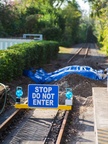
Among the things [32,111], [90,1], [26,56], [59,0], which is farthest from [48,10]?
[32,111]

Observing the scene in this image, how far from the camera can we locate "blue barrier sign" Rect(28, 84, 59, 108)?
11516mm

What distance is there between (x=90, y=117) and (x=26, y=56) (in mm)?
10108

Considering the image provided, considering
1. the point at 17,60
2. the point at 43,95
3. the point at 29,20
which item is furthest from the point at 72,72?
the point at 29,20

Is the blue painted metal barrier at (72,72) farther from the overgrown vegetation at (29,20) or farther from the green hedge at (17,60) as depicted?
the overgrown vegetation at (29,20)

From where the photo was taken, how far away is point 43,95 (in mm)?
11531

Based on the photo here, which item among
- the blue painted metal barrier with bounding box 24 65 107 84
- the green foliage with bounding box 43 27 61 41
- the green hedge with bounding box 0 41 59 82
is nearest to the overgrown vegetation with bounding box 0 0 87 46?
the green foliage with bounding box 43 27 61 41

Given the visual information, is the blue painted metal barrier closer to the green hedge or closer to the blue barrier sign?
the green hedge

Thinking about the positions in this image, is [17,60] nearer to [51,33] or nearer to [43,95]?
[43,95]

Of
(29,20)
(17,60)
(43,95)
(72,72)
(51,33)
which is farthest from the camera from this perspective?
(51,33)

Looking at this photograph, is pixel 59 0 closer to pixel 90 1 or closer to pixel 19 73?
pixel 90 1

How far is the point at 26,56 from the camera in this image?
851 inches

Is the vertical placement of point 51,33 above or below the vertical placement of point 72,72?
below

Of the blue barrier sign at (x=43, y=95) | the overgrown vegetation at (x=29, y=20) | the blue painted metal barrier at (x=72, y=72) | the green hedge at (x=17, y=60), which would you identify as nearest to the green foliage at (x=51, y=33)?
the overgrown vegetation at (x=29, y=20)

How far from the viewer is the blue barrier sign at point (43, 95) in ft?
37.8
